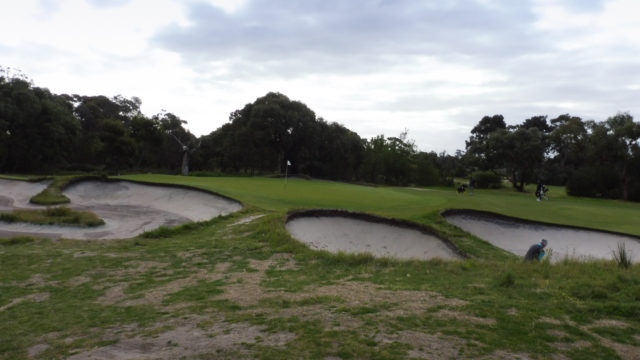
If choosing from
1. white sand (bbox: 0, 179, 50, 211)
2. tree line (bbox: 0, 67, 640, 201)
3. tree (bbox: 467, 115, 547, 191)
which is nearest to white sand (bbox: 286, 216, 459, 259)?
white sand (bbox: 0, 179, 50, 211)

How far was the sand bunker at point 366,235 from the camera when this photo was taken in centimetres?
1554

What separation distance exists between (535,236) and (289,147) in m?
45.1

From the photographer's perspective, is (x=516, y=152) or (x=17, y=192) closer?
(x=17, y=192)

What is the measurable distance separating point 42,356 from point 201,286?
3.53 meters

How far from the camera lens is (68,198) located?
78.8 feet

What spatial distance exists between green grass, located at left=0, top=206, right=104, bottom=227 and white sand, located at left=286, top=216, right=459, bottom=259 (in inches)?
337

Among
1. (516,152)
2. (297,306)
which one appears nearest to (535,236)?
(297,306)

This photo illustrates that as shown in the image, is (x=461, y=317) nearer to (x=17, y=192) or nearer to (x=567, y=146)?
(x=17, y=192)

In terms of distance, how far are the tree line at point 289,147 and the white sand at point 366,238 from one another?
31041 mm

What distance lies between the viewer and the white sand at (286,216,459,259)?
15505 millimetres

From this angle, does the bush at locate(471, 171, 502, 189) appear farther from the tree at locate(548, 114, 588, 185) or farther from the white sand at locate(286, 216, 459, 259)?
the white sand at locate(286, 216, 459, 259)

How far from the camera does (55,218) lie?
1791 centimetres

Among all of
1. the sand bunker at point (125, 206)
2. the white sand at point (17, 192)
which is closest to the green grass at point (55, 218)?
the sand bunker at point (125, 206)

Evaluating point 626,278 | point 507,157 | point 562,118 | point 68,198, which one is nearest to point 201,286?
point 626,278
